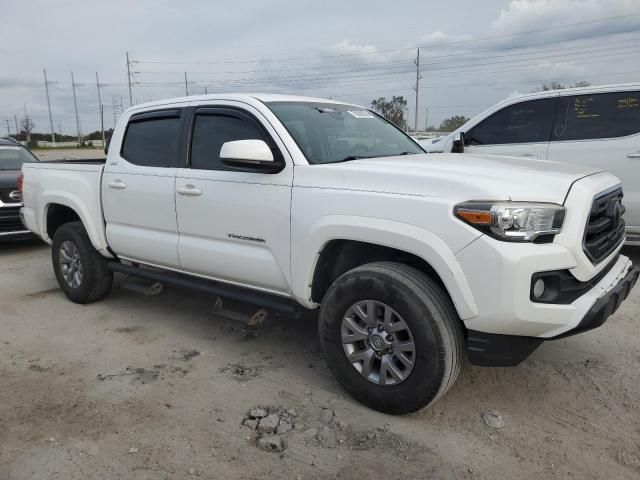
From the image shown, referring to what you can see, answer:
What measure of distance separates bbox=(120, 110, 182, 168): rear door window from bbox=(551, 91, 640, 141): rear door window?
14.2ft

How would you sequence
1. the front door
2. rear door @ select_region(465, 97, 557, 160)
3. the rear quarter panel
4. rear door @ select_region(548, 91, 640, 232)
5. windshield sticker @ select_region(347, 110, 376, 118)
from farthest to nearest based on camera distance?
rear door @ select_region(465, 97, 557, 160) → rear door @ select_region(548, 91, 640, 232) → the rear quarter panel → windshield sticker @ select_region(347, 110, 376, 118) → the front door

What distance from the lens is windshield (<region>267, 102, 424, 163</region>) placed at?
11.5ft

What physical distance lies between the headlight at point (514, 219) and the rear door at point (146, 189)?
7.72ft

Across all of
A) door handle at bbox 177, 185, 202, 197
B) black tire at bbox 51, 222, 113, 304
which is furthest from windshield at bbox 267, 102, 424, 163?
black tire at bbox 51, 222, 113, 304

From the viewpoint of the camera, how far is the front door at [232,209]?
3.35m

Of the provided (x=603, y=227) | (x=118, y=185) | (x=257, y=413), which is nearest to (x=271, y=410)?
(x=257, y=413)

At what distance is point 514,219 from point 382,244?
0.70m

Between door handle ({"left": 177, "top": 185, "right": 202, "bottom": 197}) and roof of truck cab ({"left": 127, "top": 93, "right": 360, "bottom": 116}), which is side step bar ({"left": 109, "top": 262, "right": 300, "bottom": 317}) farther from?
roof of truck cab ({"left": 127, "top": 93, "right": 360, "bottom": 116})

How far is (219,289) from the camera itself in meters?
3.85

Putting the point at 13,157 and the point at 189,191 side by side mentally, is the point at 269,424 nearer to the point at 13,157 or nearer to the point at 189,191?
the point at 189,191

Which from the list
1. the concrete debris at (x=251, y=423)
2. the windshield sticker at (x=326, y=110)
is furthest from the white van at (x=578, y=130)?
the concrete debris at (x=251, y=423)

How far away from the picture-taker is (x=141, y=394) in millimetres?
3369

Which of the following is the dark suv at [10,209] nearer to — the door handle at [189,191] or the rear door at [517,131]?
the door handle at [189,191]

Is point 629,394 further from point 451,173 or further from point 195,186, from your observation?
point 195,186
